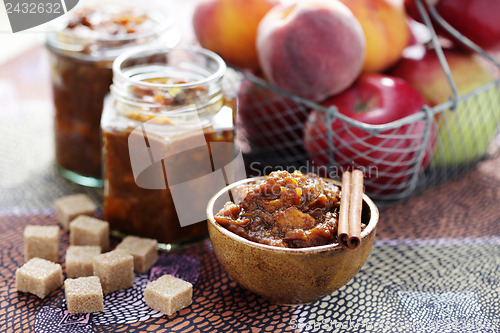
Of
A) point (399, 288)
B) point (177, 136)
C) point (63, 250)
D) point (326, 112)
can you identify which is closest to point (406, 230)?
point (399, 288)

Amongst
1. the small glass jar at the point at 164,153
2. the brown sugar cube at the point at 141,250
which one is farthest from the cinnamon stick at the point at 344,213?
the brown sugar cube at the point at 141,250

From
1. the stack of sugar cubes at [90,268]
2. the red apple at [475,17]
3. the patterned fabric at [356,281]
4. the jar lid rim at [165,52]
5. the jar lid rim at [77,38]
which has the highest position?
the jar lid rim at [77,38]

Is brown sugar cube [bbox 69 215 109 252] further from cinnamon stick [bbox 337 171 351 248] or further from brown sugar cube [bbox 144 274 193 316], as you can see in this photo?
cinnamon stick [bbox 337 171 351 248]

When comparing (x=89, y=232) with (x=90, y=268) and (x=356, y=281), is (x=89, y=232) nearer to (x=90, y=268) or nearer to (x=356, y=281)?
(x=90, y=268)

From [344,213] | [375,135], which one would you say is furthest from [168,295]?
[375,135]

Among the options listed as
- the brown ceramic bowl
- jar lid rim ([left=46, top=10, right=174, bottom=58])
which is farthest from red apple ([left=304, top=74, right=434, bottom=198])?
jar lid rim ([left=46, top=10, right=174, bottom=58])

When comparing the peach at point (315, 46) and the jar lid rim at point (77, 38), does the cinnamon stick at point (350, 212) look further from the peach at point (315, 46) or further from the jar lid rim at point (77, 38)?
the jar lid rim at point (77, 38)
